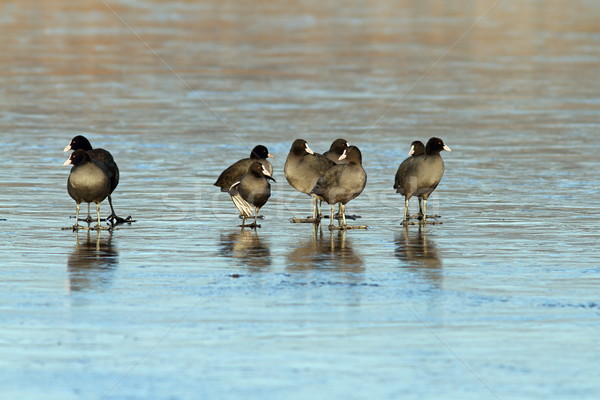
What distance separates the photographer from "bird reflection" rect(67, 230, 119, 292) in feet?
38.0

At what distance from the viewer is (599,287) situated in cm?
1137

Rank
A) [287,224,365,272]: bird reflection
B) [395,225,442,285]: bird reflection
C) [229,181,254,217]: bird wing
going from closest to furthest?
[395,225,442,285]: bird reflection → [287,224,365,272]: bird reflection → [229,181,254,217]: bird wing

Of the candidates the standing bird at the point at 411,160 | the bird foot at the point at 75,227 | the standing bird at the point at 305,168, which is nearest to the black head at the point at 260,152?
the standing bird at the point at 305,168

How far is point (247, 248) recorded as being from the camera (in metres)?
13.7

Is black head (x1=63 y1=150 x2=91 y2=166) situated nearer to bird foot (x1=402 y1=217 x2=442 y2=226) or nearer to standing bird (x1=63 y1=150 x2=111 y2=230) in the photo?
standing bird (x1=63 y1=150 x2=111 y2=230)

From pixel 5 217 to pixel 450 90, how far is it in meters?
20.3

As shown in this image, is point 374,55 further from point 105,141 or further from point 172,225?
point 172,225

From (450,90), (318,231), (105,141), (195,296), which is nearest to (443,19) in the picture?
(450,90)

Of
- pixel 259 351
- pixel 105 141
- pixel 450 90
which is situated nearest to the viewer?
pixel 259 351

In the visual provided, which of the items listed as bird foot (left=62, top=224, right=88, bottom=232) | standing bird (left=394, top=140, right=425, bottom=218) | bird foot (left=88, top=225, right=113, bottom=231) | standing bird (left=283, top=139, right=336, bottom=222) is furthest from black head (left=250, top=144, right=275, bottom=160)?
bird foot (left=62, top=224, right=88, bottom=232)

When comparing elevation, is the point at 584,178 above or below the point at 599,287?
above

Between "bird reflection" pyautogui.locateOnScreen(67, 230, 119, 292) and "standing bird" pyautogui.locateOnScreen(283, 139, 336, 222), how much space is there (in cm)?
261

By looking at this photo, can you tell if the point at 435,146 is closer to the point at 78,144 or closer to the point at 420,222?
the point at 420,222

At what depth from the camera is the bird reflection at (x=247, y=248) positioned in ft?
41.9
